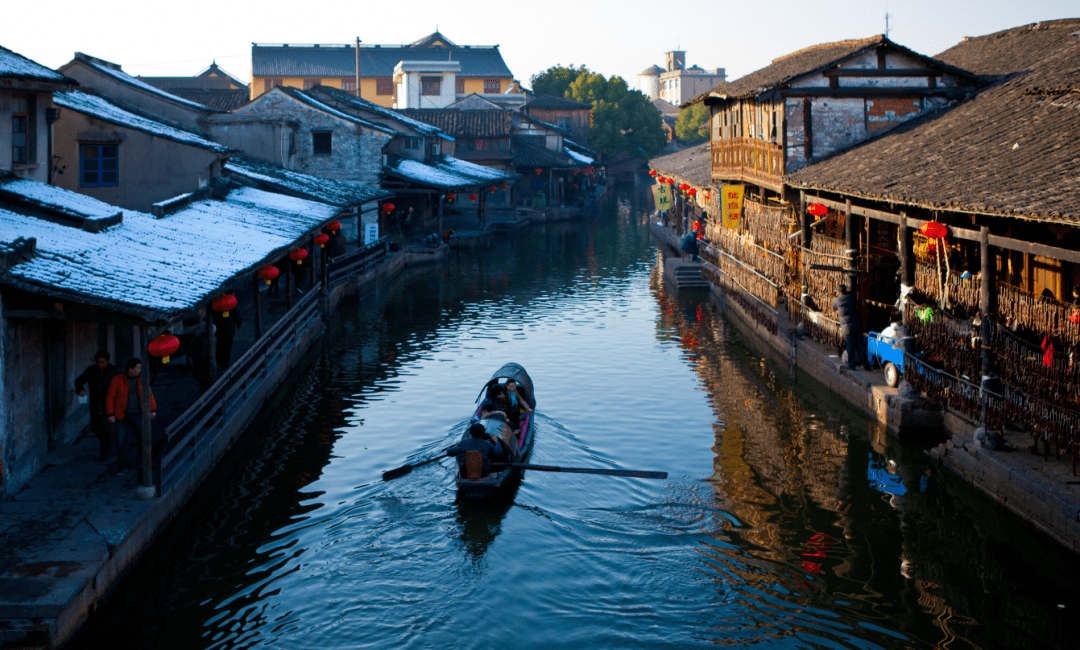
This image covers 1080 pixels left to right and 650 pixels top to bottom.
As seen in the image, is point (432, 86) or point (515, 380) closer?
point (515, 380)

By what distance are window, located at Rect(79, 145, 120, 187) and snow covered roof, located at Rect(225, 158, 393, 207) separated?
5.56 metres

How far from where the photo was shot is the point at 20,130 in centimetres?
1956

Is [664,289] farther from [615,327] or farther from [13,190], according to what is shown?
[13,190]

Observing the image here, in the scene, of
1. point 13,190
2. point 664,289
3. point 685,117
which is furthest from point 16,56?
point 685,117

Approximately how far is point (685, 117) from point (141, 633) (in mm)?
121279

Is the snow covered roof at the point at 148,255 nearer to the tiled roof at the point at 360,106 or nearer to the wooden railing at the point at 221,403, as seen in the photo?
the wooden railing at the point at 221,403

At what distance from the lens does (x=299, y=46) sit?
97875 mm

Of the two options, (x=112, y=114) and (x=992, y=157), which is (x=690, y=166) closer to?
(x=112, y=114)

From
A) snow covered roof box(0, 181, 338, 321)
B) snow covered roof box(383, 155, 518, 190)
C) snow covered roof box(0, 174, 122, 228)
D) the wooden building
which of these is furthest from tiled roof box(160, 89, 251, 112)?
snow covered roof box(0, 174, 122, 228)

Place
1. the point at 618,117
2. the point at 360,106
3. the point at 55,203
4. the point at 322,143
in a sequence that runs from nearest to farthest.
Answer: the point at 55,203
the point at 322,143
the point at 360,106
the point at 618,117

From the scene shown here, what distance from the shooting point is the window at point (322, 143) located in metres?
45.3

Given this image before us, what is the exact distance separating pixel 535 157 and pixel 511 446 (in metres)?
55.8

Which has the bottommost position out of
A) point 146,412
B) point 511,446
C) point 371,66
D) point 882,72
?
point 511,446

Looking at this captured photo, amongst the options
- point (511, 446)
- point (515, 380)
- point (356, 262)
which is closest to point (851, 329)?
point (515, 380)
